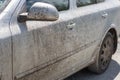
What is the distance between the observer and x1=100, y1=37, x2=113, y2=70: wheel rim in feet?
18.7

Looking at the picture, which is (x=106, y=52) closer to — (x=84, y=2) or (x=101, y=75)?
(x=101, y=75)

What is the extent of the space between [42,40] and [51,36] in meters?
0.19

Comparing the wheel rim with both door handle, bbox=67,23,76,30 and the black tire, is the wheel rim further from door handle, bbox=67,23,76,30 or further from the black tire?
door handle, bbox=67,23,76,30

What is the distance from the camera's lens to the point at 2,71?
3.12 m

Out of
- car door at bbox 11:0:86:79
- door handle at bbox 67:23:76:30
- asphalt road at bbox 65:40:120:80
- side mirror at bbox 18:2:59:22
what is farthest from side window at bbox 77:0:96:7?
asphalt road at bbox 65:40:120:80

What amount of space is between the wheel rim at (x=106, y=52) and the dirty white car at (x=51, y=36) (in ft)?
0.13

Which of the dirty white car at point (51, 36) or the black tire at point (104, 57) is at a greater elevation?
the dirty white car at point (51, 36)

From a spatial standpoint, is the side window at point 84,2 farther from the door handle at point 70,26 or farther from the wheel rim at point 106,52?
the wheel rim at point 106,52

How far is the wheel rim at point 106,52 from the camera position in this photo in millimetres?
5703

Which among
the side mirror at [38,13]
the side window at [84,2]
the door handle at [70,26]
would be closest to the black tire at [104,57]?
the side window at [84,2]

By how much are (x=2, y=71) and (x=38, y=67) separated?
0.65m

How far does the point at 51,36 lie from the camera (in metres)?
3.83

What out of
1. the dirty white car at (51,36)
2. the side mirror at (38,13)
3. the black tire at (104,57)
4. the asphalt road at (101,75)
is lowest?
the asphalt road at (101,75)

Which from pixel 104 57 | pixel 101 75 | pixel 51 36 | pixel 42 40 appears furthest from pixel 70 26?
pixel 101 75
